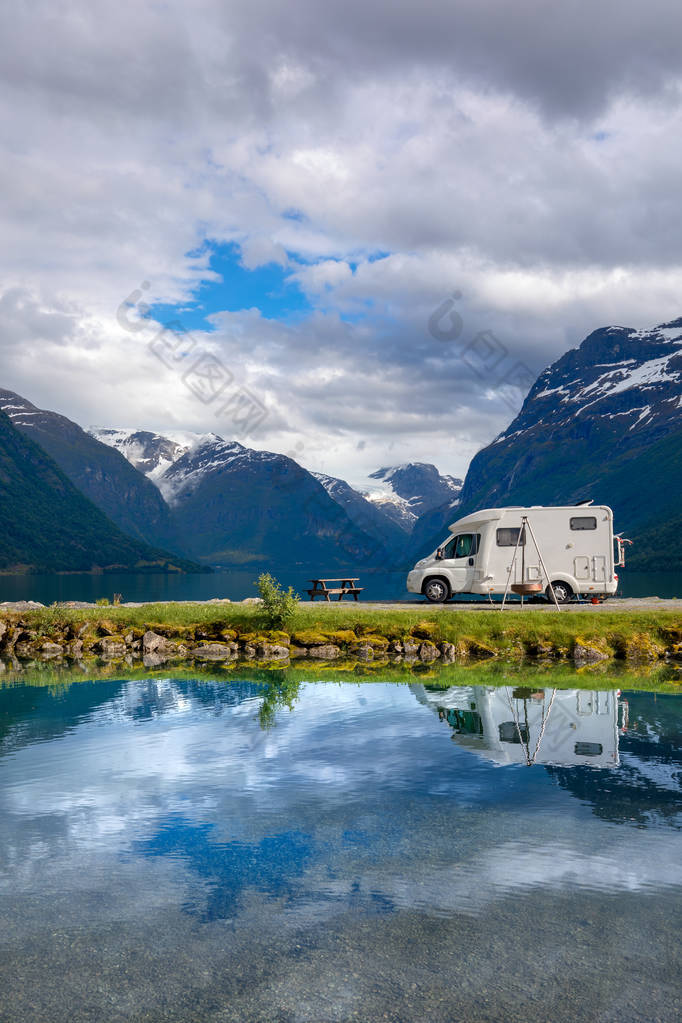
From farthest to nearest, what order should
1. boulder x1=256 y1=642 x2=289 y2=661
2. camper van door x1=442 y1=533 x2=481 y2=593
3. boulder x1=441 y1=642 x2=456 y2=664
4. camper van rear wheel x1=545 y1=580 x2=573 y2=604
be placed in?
camper van door x1=442 y1=533 x2=481 y2=593, camper van rear wheel x1=545 y1=580 x2=573 y2=604, boulder x1=256 y1=642 x2=289 y2=661, boulder x1=441 y1=642 x2=456 y2=664

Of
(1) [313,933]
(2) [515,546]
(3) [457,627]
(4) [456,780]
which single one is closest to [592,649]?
(3) [457,627]

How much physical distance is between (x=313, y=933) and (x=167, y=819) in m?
4.58

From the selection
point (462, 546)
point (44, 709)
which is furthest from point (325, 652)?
point (44, 709)

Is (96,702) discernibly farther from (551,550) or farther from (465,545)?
(551,550)

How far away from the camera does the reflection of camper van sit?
53.7ft

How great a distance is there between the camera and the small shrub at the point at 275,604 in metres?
35.2

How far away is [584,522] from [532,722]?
68.0 feet

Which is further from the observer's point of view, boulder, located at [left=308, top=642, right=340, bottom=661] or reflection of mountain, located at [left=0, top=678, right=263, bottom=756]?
boulder, located at [left=308, top=642, right=340, bottom=661]

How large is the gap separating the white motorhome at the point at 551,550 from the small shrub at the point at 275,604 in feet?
30.5

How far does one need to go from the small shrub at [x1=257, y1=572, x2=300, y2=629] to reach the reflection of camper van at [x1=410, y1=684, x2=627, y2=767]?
1137 cm

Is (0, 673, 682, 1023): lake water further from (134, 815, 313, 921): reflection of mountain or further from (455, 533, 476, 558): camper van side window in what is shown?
(455, 533, 476, 558): camper van side window

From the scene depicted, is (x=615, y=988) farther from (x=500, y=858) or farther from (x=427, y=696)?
(x=427, y=696)

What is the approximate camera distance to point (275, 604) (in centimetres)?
3534

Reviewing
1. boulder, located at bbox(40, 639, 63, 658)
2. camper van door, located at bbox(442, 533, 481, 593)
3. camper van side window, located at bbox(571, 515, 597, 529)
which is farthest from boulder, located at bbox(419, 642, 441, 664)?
boulder, located at bbox(40, 639, 63, 658)
